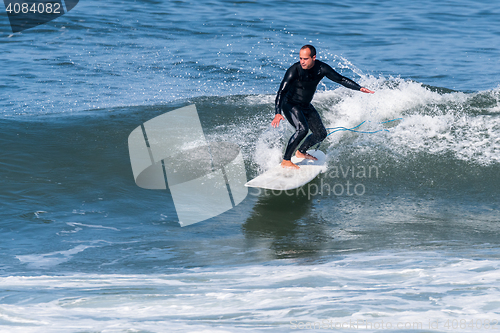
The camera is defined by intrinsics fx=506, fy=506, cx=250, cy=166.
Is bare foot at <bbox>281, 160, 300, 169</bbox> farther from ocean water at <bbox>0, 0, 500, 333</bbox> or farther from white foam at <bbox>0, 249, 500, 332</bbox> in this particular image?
white foam at <bbox>0, 249, 500, 332</bbox>

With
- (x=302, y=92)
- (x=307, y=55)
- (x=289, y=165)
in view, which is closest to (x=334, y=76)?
(x=302, y=92)

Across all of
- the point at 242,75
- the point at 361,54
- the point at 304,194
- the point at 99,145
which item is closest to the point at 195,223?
the point at 304,194

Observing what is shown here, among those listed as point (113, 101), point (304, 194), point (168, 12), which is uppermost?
point (168, 12)

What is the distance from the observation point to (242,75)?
1387 cm

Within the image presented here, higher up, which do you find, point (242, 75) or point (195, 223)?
point (242, 75)

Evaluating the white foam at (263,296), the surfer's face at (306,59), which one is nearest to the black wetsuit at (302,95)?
the surfer's face at (306,59)

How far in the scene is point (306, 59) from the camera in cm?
670

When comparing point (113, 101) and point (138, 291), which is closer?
point (138, 291)

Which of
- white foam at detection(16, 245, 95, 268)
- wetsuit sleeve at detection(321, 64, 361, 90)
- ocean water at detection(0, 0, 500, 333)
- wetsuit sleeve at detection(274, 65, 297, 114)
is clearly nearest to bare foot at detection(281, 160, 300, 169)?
ocean water at detection(0, 0, 500, 333)

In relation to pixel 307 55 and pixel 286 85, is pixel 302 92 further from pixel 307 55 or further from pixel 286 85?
pixel 307 55

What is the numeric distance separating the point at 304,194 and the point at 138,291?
3685 millimetres

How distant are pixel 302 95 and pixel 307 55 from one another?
27.8 inches

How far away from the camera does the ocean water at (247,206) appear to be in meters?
3.88

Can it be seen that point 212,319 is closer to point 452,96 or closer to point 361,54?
point 452,96
